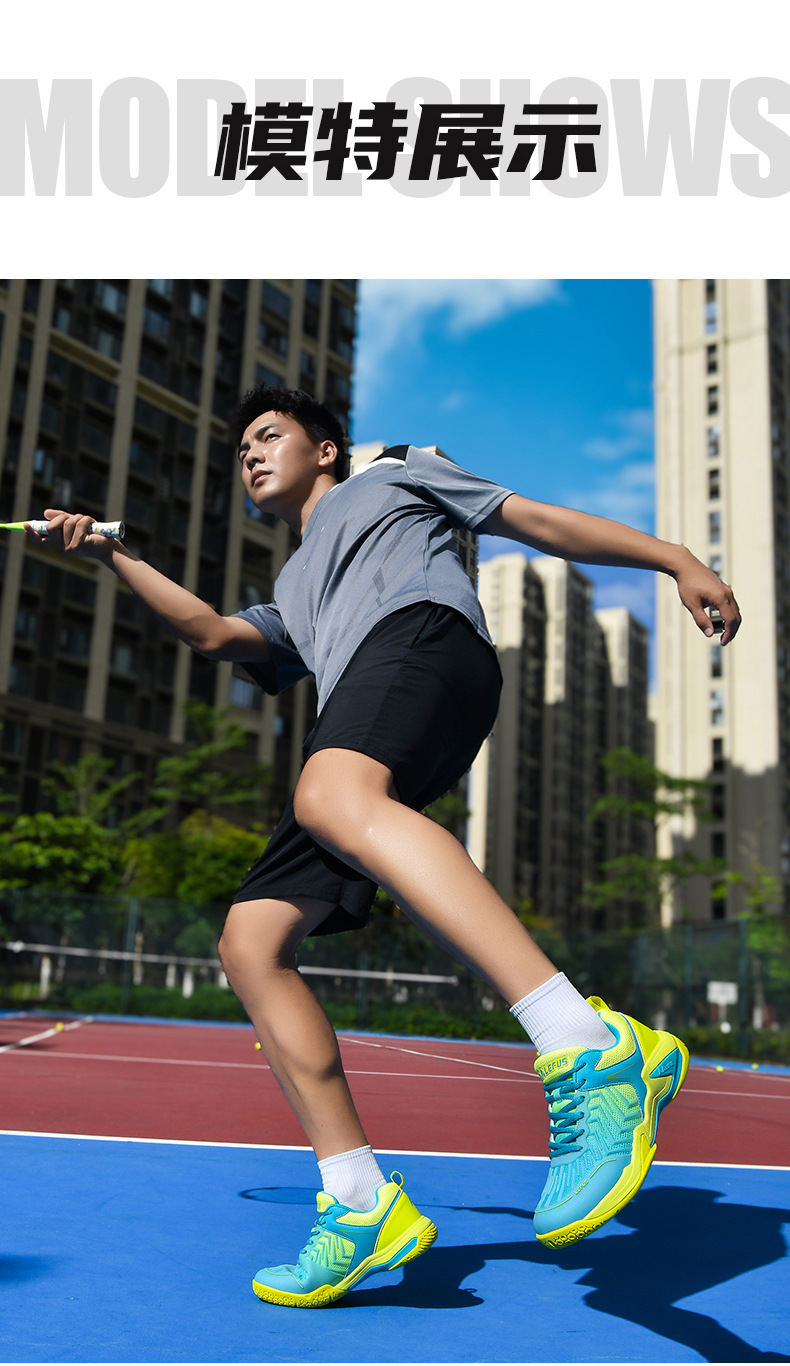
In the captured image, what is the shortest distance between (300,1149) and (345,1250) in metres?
1.67

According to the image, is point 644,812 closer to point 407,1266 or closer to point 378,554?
point 407,1266

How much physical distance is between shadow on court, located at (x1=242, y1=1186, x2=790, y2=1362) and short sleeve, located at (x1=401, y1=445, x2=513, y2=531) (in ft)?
4.36

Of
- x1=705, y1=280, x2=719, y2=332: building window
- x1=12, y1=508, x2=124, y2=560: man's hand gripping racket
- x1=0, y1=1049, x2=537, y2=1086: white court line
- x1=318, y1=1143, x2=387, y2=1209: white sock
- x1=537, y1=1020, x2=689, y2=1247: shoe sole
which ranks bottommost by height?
x1=0, y1=1049, x2=537, y2=1086: white court line

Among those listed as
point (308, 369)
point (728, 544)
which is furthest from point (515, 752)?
point (308, 369)

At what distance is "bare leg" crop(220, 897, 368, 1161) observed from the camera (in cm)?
206

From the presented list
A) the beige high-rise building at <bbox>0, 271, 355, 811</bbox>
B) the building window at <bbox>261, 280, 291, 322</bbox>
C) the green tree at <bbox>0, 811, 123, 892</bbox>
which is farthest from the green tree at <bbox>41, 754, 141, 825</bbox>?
the building window at <bbox>261, 280, 291, 322</bbox>

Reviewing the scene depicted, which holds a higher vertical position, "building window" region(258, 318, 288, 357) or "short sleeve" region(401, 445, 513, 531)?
"building window" region(258, 318, 288, 357)

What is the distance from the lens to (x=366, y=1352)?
1.61 meters

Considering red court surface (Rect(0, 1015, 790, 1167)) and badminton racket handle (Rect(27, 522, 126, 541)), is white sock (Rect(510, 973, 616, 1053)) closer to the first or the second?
badminton racket handle (Rect(27, 522, 126, 541))

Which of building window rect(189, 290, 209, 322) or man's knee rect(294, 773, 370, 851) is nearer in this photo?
man's knee rect(294, 773, 370, 851)

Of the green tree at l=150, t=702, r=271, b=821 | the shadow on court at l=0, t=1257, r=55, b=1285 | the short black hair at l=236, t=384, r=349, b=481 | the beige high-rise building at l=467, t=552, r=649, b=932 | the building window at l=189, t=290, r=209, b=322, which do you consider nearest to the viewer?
Answer: the shadow on court at l=0, t=1257, r=55, b=1285

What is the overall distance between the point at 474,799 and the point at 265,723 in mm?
30527

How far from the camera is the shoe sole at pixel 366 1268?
188 cm

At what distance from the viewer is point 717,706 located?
56.2 metres
